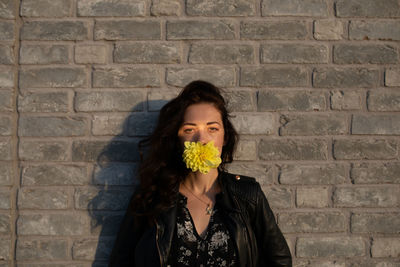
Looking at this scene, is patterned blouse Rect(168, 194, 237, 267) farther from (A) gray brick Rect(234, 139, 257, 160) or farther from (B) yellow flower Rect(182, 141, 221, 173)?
(A) gray brick Rect(234, 139, 257, 160)

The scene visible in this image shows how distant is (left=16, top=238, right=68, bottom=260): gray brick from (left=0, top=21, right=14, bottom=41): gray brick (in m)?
1.30

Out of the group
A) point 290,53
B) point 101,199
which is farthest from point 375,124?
point 101,199

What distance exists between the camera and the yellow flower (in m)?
1.64

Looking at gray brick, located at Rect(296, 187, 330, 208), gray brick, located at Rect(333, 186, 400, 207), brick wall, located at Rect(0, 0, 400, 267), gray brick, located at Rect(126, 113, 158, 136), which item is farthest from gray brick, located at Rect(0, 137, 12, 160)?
gray brick, located at Rect(333, 186, 400, 207)

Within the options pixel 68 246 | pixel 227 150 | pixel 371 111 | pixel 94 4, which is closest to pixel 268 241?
pixel 227 150

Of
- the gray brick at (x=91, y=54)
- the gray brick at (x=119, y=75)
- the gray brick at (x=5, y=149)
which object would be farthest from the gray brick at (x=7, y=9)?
the gray brick at (x=5, y=149)

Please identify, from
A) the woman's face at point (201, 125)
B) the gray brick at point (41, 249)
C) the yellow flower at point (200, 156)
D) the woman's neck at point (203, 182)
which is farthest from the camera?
the gray brick at point (41, 249)

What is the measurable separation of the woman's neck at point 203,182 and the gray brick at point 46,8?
4.41 feet

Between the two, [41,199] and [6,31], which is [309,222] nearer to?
[41,199]

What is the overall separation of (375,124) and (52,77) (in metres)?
2.14

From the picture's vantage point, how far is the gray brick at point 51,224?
6.82 feet

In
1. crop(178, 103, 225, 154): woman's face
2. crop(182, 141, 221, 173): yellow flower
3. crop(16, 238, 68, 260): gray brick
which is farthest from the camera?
crop(16, 238, 68, 260): gray brick

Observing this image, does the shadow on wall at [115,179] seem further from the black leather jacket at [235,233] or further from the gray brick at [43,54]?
the gray brick at [43,54]

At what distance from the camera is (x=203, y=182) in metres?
1.88
